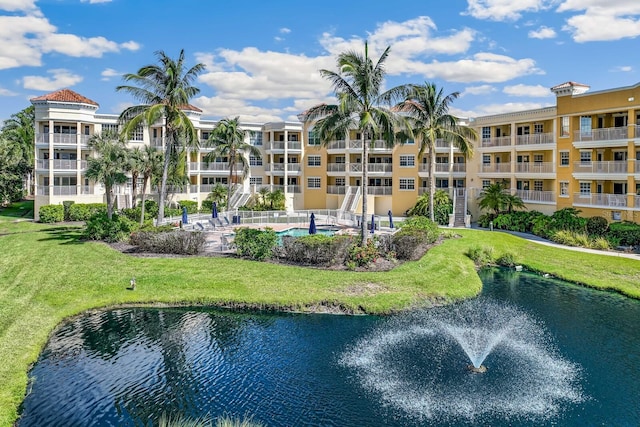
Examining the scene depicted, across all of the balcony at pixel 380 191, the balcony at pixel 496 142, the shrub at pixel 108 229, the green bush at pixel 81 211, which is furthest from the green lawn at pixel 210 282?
the balcony at pixel 380 191

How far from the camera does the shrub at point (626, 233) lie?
33019 mm

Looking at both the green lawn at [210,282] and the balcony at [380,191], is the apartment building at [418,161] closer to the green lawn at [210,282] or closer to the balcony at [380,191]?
the balcony at [380,191]

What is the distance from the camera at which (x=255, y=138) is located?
5803 centimetres

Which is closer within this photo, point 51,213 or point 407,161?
point 51,213

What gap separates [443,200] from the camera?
45.8 metres

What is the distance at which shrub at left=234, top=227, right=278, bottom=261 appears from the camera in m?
28.3

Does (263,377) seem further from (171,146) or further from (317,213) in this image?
(317,213)

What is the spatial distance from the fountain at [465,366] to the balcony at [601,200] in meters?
20.1

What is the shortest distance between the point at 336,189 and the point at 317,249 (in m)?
27.2

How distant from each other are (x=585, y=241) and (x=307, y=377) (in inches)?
1043

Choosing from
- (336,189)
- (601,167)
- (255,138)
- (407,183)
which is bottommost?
(336,189)

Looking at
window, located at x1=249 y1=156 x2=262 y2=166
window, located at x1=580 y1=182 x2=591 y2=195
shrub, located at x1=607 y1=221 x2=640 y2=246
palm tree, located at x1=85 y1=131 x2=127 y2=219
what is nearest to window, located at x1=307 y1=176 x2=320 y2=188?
window, located at x1=249 y1=156 x2=262 y2=166

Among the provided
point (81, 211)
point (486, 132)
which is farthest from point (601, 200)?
point (81, 211)

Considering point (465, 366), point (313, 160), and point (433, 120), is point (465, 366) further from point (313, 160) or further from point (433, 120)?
point (313, 160)
